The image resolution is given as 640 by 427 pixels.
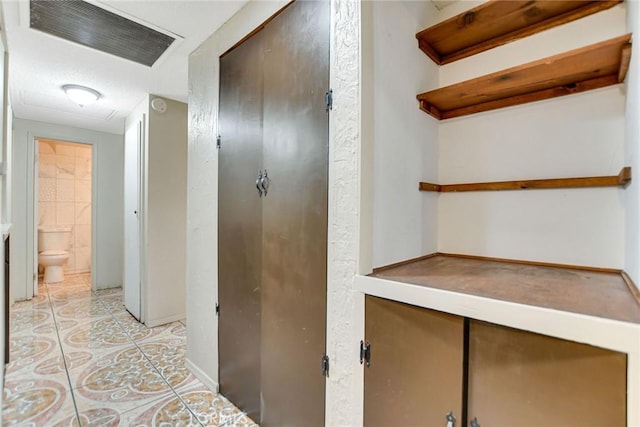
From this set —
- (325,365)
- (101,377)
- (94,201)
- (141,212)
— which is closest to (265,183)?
(325,365)

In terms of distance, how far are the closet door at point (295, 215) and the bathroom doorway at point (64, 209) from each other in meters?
4.56

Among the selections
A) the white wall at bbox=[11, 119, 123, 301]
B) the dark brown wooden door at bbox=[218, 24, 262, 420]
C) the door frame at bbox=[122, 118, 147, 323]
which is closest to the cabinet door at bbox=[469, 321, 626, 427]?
the dark brown wooden door at bbox=[218, 24, 262, 420]

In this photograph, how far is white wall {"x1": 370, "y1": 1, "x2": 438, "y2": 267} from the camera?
3.65ft

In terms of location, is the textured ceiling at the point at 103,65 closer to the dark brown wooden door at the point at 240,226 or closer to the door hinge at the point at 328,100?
the dark brown wooden door at the point at 240,226

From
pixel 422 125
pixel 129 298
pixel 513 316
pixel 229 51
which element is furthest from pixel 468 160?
pixel 129 298

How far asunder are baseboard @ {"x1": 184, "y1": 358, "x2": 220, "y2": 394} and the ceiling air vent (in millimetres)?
2219

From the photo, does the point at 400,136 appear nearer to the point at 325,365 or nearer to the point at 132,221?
the point at 325,365

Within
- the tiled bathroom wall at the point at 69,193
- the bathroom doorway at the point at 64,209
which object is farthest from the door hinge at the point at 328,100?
the tiled bathroom wall at the point at 69,193

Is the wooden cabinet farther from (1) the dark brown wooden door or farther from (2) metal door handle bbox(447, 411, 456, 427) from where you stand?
(1) the dark brown wooden door

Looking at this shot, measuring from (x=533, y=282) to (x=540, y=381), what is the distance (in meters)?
0.34

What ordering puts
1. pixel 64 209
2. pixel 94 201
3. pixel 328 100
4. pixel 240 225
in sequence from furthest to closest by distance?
1. pixel 64 209
2. pixel 94 201
3. pixel 240 225
4. pixel 328 100

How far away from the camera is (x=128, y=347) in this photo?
2.44 metres

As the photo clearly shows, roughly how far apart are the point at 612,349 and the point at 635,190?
475 mm

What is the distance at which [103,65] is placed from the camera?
2264 mm
